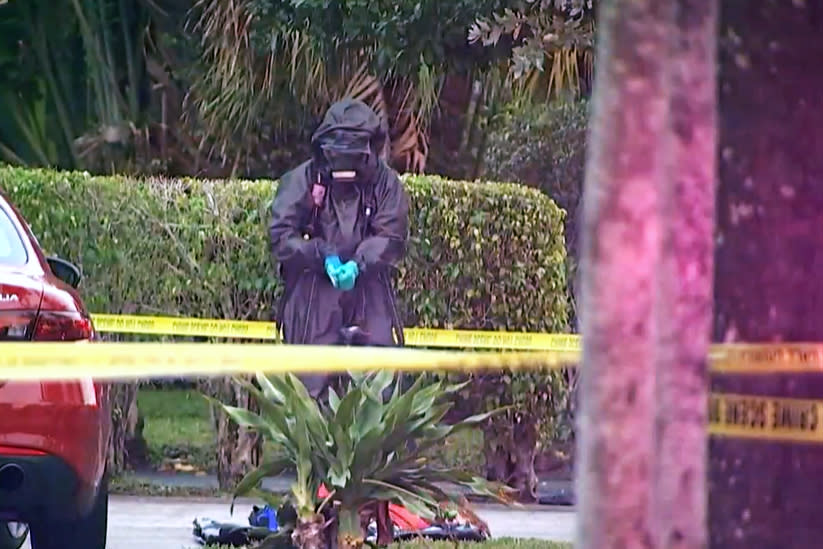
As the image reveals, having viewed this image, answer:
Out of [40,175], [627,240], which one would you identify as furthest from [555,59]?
[627,240]

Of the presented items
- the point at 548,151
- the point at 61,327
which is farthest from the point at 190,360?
the point at 548,151

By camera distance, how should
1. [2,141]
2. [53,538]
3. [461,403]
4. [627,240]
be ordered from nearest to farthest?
[627,240], [53,538], [461,403], [2,141]

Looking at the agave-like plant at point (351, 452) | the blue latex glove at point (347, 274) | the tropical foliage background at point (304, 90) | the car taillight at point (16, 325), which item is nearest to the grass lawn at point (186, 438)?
the tropical foliage background at point (304, 90)

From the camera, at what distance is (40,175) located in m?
9.70

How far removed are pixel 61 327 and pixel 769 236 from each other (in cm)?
283

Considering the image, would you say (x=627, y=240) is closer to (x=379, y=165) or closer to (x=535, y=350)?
(x=379, y=165)

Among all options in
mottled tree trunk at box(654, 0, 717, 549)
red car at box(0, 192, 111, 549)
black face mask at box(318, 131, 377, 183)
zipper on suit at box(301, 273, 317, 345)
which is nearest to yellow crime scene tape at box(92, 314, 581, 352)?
zipper on suit at box(301, 273, 317, 345)

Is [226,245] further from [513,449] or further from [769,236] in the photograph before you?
[769,236]

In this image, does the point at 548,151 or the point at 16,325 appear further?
the point at 548,151

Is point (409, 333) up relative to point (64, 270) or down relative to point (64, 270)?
down

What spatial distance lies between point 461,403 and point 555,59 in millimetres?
2770

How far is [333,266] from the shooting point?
7398 millimetres

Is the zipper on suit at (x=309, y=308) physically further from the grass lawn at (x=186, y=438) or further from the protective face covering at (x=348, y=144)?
the grass lawn at (x=186, y=438)

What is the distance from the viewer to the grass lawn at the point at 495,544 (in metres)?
6.98
